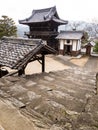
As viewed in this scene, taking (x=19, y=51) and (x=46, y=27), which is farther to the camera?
(x=46, y=27)

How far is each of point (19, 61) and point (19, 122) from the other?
4.04 m

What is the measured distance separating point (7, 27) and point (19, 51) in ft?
86.2

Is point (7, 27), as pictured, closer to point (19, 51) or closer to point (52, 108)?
point (19, 51)

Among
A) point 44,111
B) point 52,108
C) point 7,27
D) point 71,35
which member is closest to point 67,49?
point 71,35

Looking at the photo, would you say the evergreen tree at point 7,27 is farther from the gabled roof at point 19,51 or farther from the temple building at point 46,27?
the gabled roof at point 19,51

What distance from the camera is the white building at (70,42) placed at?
28.0 metres

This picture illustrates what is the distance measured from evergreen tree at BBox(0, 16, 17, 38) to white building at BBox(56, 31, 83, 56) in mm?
10696

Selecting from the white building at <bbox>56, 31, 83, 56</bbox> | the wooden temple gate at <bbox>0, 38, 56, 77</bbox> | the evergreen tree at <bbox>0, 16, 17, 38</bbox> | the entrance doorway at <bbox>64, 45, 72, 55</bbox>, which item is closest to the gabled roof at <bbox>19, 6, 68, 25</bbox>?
the evergreen tree at <bbox>0, 16, 17, 38</bbox>

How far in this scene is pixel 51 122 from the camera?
3254mm

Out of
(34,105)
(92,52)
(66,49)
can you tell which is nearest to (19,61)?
(34,105)

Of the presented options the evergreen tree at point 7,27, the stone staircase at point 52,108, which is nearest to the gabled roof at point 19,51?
the stone staircase at point 52,108

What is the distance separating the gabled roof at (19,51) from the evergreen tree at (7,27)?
23.5 m

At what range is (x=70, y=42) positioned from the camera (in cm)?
2852

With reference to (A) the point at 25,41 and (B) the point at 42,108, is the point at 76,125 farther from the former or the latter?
(A) the point at 25,41
